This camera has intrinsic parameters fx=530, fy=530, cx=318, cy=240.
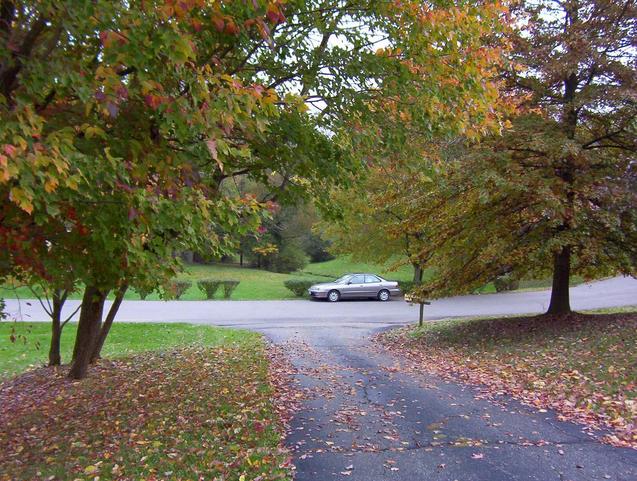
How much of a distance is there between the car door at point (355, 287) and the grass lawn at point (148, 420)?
14.0 m

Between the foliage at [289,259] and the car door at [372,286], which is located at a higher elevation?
the foliage at [289,259]

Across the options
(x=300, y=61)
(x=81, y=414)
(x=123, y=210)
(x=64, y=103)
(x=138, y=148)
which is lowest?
(x=81, y=414)

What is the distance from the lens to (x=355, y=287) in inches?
982

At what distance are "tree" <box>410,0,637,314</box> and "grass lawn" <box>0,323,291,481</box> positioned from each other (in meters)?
4.94

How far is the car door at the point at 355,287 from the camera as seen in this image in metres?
24.9

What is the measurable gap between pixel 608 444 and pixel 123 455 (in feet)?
14.2

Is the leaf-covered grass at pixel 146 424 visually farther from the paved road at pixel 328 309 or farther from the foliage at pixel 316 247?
the foliage at pixel 316 247

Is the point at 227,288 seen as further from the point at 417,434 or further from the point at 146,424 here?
the point at 417,434

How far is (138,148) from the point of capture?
3.84 m

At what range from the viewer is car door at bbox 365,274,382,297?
25.2 m

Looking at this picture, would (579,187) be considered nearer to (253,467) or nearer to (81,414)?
(253,467)

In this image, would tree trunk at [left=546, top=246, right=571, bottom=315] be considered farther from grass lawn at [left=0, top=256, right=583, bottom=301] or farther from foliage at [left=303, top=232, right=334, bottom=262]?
foliage at [left=303, top=232, right=334, bottom=262]

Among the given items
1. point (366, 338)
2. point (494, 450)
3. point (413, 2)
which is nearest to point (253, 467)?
point (494, 450)

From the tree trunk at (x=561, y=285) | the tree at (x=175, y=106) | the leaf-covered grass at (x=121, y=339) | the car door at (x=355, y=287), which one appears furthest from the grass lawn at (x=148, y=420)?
the car door at (x=355, y=287)
